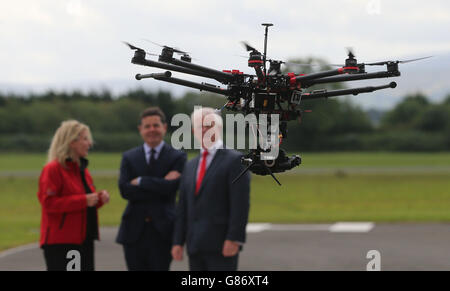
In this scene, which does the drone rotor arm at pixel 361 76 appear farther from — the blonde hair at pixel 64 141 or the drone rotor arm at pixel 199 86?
the blonde hair at pixel 64 141

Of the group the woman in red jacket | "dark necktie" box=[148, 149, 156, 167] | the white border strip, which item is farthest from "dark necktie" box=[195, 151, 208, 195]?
the white border strip

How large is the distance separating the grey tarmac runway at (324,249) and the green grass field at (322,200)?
2.13m

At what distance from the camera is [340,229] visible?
26.8m

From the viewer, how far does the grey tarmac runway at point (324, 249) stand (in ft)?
62.3

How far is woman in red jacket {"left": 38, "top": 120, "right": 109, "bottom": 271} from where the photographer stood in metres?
10.0

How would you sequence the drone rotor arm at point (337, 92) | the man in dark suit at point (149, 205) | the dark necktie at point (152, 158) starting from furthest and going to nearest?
1. the dark necktie at point (152, 158)
2. the man in dark suit at point (149, 205)
3. the drone rotor arm at point (337, 92)

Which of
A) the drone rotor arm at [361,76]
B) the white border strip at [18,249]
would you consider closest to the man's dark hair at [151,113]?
the drone rotor arm at [361,76]

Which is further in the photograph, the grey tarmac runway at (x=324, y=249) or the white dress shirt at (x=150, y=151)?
the grey tarmac runway at (x=324, y=249)

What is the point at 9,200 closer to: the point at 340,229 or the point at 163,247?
the point at 340,229

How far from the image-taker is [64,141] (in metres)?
10.5

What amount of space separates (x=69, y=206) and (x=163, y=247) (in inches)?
73.4

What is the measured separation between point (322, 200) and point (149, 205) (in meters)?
35.0

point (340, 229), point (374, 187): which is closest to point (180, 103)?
point (340, 229)
